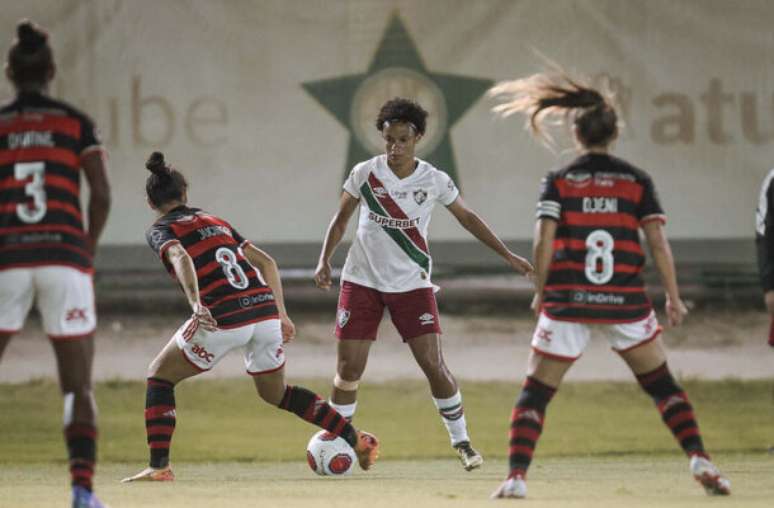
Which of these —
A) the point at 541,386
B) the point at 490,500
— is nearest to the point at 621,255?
the point at 541,386

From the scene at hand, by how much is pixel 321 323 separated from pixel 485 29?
3.11 meters

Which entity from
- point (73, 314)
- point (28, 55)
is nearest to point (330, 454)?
point (73, 314)

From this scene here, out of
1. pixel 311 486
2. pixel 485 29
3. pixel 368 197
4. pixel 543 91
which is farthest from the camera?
pixel 485 29

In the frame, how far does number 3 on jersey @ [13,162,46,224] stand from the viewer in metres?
5.41

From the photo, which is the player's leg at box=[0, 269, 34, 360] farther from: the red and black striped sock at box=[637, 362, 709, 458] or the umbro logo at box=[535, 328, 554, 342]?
the red and black striped sock at box=[637, 362, 709, 458]

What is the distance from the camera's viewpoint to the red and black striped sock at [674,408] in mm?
6379

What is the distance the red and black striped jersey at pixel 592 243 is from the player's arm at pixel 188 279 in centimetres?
178

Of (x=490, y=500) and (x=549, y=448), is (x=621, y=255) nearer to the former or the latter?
(x=490, y=500)

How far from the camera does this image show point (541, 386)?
6223 millimetres

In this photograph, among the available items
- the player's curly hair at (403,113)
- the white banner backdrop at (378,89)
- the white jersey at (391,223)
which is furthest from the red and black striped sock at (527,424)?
the white banner backdrop at (378,89)

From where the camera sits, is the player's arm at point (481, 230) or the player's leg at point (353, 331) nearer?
the player's arm at point (481, 230)

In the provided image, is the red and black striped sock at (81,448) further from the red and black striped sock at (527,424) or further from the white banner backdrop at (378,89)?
the white banner backdrop at (378,89)

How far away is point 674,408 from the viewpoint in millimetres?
6410

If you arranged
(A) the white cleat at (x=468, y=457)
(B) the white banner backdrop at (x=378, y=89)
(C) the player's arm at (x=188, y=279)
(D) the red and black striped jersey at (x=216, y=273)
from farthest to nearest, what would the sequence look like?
(B) the white banner backdrop at (x=378, y=89)
(A) the white cleat at (x=468, y=457)
(D) the red and black striped jersey at (x=216, y=273)
(C) the player's arm at (x=188, y=279)
